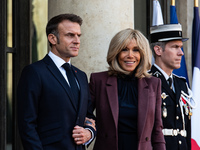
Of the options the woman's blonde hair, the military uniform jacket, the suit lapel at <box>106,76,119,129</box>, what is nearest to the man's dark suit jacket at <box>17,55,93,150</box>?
the suit lapel at <box>106,76,119,129</box>

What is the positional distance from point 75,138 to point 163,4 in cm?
527

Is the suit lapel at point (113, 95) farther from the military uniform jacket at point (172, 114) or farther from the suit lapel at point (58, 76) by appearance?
the military uniform jacket at point (172, 114)

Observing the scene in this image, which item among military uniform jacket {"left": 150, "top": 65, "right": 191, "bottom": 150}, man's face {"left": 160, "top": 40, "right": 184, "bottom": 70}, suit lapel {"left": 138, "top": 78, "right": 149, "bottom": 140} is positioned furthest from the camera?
man's face {"left": 160, "top": 40, "right": 184, "bottom": 70}

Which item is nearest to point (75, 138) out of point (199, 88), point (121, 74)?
point (121, 74)

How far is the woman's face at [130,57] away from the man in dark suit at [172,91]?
2.25 ft

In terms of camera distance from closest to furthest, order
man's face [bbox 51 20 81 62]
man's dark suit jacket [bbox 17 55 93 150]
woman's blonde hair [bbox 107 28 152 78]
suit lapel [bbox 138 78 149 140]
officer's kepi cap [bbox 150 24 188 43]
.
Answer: man's dark suit jacket [bbox 17 55 93 150] < man's face [bbox 51 20 81 62] < suit lapel [bbox 138 78 149 140] < woman's blonde hair [bbox 107 28 152 78] < officer's kepi cap [bbox 150 24 188 43]

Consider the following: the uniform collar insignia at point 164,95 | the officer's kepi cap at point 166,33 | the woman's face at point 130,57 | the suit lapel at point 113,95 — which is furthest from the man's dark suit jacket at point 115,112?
the officer's kepi cap at point 166,33

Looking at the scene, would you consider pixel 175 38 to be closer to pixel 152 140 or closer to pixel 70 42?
pixel 152 140

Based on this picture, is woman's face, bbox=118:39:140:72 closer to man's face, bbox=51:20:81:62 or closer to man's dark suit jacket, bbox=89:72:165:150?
man's dark suit jacket, bbox=89:72:165:150

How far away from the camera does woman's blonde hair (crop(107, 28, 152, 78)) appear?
12.2 ft

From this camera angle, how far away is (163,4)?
7895mm

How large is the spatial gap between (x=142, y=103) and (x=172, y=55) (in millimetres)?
961

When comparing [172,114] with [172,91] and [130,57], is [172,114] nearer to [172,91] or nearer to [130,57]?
[172,91]

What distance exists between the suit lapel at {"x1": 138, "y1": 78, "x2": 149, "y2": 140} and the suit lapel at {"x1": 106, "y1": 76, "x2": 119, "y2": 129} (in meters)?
0.19
